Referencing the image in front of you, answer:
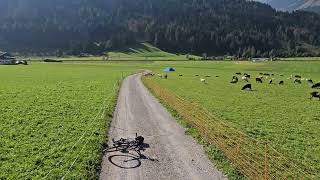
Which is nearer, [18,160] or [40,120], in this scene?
[18,160]

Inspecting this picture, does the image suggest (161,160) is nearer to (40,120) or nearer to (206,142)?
(206,142)

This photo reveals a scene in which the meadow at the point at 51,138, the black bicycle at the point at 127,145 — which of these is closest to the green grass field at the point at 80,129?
the meadow at the point at 51,138

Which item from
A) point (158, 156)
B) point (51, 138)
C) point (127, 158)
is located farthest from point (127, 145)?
point (51, 138)

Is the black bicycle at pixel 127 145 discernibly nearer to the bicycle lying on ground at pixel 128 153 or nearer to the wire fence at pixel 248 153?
the bicycle lying on ground at pixel 128 153

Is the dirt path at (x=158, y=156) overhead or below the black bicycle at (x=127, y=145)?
below

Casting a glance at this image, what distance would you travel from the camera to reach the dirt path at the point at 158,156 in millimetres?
20484

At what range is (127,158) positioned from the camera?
23172mm

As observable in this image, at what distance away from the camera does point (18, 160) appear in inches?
862

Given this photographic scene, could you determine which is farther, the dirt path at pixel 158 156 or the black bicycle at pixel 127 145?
the black bicycle at pixel 127 145

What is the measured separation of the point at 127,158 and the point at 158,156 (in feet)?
5.93

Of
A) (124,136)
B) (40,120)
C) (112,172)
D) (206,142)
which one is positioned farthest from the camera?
(40,120)

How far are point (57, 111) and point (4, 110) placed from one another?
196 inches

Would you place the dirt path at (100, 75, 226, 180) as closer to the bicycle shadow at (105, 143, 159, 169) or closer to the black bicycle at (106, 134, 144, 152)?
the bicycle shadow at (105, 143, 159, 169)

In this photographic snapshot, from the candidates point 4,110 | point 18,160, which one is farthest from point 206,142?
point 4,110
